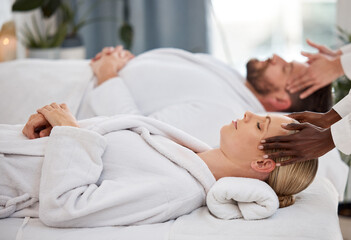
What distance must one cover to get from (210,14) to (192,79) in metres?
1.72

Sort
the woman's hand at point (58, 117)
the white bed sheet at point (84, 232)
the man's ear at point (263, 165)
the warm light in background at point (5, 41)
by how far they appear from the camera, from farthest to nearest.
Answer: the warm light in background at point (5, 41)
the woman's hand at point (58, 117)
the man's ear at point (263, 165)
the white bed sheet at point (84, 232)

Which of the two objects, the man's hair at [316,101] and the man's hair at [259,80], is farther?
the man's hair at [259,80]

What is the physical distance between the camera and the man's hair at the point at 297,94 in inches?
95.8

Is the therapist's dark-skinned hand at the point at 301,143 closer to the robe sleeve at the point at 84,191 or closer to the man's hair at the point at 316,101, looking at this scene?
the robe sleeve at the point at 84,191

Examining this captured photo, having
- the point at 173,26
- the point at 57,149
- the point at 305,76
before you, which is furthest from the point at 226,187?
the point at 173,26

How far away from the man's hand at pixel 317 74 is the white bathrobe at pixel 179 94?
8.4 inches

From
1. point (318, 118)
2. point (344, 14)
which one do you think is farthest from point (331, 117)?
point (344, 14)

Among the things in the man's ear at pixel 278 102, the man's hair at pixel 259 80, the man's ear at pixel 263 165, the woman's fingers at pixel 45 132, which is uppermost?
the woman's fingers at pixel 45 132

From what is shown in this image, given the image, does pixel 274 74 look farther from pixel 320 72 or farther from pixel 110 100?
pixel 110 100

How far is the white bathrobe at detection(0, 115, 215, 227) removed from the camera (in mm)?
1385

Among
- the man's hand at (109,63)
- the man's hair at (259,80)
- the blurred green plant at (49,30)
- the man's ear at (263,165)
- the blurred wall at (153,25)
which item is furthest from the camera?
the blurred wall at (153,25)

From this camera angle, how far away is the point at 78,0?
4.01 m

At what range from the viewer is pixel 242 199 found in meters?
1.42

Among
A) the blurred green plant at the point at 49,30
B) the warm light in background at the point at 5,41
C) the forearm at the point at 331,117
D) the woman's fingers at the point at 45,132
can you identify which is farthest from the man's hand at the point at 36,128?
the blurred green plant at the point at 49,30
